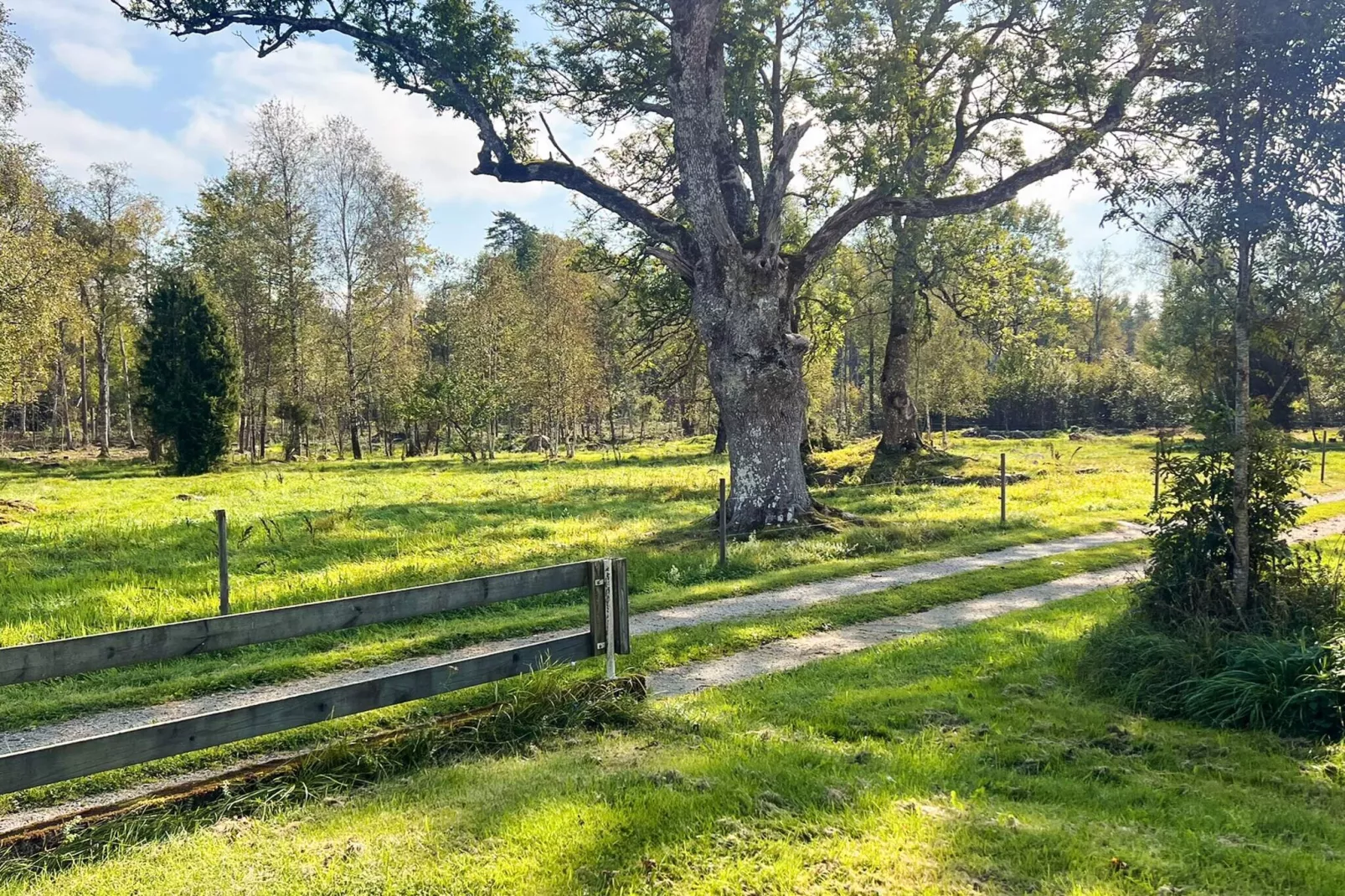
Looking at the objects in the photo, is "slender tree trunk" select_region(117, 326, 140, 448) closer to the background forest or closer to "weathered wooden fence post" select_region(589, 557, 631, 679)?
the background forest

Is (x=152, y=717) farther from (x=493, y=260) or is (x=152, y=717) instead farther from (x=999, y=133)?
(x=493, y=260)

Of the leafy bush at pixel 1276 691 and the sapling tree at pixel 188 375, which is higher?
the sapling tree at pixel 188 375

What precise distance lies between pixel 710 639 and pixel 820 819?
4.03m

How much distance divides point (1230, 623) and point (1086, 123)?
10.9 m

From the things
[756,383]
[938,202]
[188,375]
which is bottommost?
[756,383]

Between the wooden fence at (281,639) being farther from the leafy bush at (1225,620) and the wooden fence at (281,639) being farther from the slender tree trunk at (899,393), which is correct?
the slender tree trunk at (899,393)

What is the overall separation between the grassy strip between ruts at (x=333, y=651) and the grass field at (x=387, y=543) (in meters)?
0.03

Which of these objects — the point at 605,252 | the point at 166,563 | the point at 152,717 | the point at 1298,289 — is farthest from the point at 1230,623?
the point at 605,252

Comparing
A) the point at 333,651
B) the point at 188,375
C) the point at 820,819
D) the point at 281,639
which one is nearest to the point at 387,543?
the point at 333,651

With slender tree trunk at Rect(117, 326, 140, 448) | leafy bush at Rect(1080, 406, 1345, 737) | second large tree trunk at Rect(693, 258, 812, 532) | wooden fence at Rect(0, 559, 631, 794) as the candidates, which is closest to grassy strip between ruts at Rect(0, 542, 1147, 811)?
wooden fence at Rect(0, 559, 631, 794)

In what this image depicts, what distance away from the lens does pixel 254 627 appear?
478 cm

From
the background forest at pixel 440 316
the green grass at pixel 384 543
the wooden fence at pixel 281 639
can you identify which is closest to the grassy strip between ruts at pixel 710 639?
the wooden fence at pixel 281 639

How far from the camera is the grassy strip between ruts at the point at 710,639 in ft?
16.5

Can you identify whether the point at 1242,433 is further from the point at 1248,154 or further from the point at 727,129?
the point at 727,129
